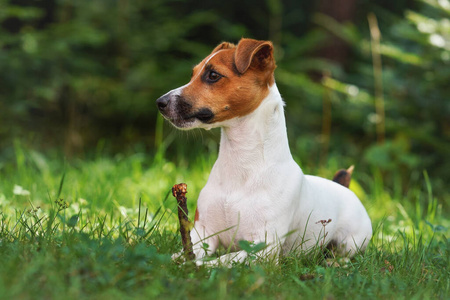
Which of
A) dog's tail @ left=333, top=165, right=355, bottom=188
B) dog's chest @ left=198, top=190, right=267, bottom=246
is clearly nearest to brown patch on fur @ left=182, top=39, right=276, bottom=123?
dog's chest @ left=198, top=190, right=267, bottom=246

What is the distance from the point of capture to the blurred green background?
645 cm

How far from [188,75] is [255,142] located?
4.21 m

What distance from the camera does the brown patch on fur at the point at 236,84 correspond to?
311 centimetres

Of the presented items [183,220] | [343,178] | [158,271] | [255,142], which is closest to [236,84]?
[255,142]

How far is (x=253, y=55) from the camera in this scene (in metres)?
3.16

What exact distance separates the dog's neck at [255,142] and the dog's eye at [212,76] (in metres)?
0.27

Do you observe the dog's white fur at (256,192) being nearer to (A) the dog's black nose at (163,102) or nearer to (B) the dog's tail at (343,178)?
(A) the dog's black nose at (163,102)

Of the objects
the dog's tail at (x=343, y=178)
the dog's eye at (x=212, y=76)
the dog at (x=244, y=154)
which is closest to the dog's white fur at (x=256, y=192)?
the dog at (x=244, y=154)

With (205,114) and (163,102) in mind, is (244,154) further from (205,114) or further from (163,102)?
(163,102)

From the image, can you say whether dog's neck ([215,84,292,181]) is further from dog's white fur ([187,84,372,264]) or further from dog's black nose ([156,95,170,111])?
dog's black nose ([156,95,170,111])

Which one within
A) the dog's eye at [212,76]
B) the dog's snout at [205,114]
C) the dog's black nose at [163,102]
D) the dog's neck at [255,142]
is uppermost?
the dog's eye at [212,76]

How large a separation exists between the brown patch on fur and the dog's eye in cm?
2

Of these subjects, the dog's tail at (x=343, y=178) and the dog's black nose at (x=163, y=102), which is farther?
the dog's tail at (x=343, y=178)

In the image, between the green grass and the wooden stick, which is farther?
the wooden stick
